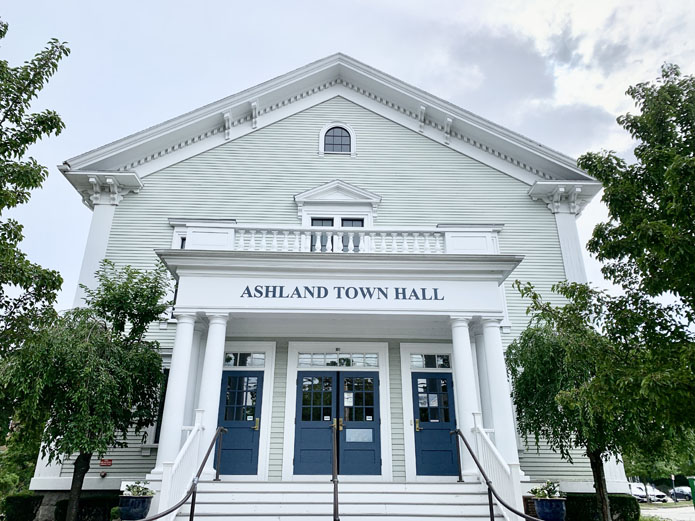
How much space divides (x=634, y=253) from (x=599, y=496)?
4.88 metres

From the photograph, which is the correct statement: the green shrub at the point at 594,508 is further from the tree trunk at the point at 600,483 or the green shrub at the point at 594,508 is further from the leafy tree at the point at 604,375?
the leafy tree at the point at 604,375

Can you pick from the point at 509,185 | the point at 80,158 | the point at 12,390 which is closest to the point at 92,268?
the point at 80,158

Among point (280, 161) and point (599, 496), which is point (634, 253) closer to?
point (599, 496)

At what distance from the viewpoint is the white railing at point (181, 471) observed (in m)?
7.05

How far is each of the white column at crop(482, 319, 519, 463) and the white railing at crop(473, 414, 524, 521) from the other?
1.52ft

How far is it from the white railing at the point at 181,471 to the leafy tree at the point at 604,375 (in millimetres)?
5646

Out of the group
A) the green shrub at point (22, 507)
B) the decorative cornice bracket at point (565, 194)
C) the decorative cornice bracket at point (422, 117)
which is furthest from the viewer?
the decorative cornice bracket at point (422, 117)

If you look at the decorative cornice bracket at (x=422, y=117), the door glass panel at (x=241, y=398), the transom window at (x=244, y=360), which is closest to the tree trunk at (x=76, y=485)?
the door glass panel at (x=241, y=398)

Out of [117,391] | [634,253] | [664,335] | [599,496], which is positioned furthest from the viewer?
[599,496]

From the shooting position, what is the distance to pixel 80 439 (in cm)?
855

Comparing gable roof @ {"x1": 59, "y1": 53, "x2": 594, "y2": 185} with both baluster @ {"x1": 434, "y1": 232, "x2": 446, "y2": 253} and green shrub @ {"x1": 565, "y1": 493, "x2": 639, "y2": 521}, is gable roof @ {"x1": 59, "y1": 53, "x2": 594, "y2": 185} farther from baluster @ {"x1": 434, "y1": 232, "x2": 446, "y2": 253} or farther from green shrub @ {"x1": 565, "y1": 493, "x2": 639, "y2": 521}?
green shrub @ {"x1": 565, "y1": 493, "x2": 639, "y2": 521}

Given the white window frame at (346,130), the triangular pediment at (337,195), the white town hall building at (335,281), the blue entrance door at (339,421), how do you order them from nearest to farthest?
1. the white town hall building at (335,281)
2. the blue entrance door at (339,421)
3. the triangular pediment at (337,195)
4. the white window frame at (346,130)

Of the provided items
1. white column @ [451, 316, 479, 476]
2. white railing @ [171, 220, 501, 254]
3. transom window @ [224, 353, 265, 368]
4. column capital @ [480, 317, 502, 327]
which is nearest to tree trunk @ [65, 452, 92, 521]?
transom window @ [224, 353, 265, 368]

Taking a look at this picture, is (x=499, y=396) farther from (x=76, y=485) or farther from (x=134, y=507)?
(x=76, y=485)
